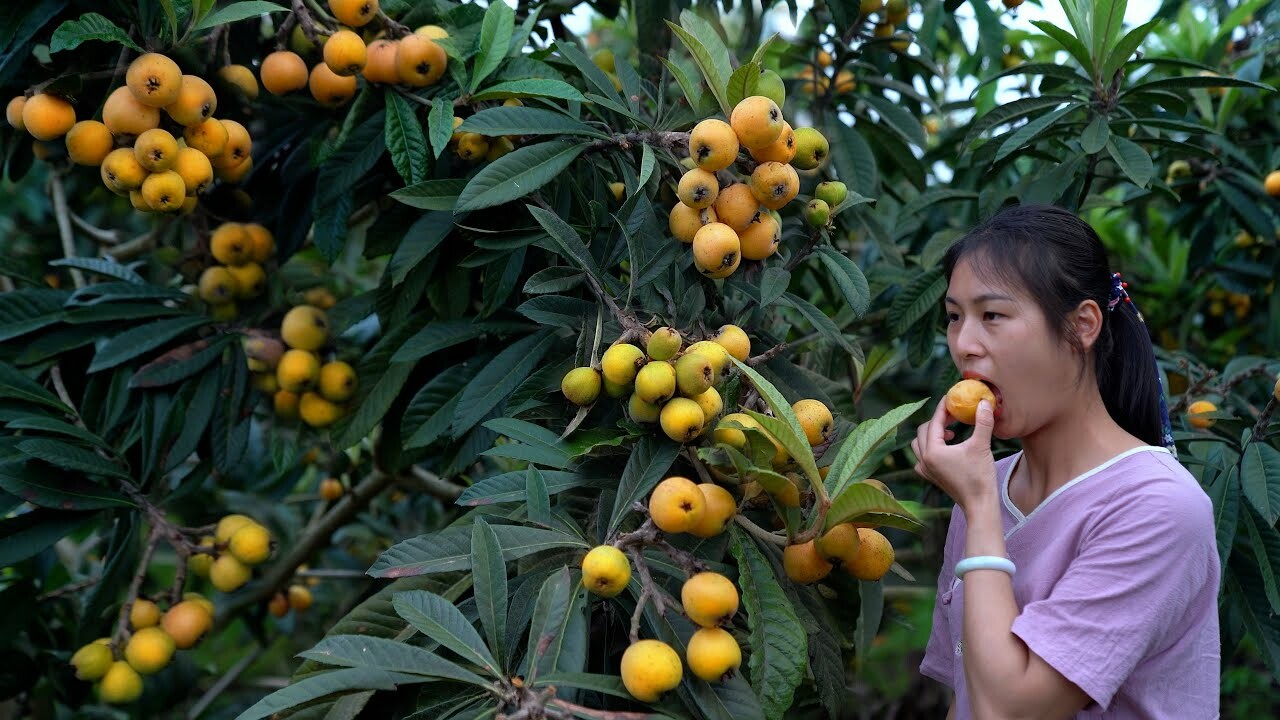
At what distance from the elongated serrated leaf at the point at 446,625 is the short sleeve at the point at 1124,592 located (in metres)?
0.63

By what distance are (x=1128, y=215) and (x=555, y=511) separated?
117 inches

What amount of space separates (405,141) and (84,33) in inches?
19.8

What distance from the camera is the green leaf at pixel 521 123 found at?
1552 millimetres

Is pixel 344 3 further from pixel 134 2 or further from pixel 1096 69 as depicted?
pixel 1096 69

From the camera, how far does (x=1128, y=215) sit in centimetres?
357

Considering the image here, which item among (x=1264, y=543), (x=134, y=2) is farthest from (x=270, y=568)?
(x=1264, y=543)

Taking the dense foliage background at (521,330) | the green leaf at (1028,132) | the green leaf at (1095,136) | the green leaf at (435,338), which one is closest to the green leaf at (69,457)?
the dense foliage background at (521,330)

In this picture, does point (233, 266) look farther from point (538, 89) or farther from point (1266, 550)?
point (1266, 550)

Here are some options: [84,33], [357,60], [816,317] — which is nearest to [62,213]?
[84,33]

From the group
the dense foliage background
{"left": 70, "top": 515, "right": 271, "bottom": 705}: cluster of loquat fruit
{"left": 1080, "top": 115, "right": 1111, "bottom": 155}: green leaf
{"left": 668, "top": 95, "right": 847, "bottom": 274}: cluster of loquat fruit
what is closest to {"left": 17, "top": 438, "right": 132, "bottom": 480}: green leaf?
the dense foliage background

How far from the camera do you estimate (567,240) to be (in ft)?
4.84

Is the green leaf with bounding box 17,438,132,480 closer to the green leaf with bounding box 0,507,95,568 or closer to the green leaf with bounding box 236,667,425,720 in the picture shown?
the green leaf with bounding box 0,507,95,568

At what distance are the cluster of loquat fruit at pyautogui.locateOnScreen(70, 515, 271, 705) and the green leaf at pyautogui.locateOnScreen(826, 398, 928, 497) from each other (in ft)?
3.90

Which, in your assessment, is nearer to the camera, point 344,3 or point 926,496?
point 344,3
